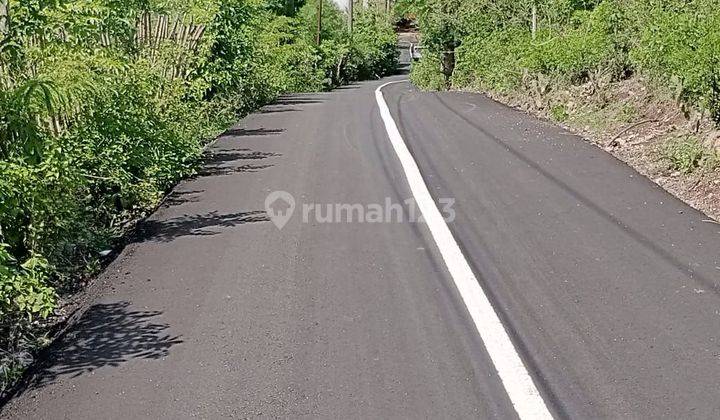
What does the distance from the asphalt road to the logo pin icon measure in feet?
0.41

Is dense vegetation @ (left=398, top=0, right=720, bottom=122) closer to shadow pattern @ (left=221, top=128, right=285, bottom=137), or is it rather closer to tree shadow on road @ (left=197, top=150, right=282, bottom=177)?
tree shadow on road @ (left=197, top=150, right=282, bottom=177)

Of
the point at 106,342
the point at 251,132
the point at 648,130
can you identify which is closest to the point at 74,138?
the point at 106,342

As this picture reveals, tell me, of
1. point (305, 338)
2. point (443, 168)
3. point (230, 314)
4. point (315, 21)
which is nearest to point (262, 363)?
point (305, 338)

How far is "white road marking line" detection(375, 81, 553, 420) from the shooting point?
4.30m

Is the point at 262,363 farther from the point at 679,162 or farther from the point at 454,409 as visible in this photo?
the point at 679,162

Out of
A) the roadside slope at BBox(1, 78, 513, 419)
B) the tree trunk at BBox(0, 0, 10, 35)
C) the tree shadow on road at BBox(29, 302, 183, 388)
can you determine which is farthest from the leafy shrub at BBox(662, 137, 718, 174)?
the tree trunk at BBox(0, 0, 10, 35)

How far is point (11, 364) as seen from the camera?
5.04 metres

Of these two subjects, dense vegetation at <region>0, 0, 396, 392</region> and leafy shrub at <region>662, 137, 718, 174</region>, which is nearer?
dense vegetation at <region>0, 0, 396, 392</region>

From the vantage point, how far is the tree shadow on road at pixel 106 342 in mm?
4934

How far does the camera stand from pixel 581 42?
53.9 feet

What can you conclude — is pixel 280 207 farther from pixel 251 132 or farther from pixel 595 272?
pixel 251 132

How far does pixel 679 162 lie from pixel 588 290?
4654mm

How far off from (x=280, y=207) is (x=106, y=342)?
12.5ft

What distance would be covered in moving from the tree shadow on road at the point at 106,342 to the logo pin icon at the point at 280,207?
254 centimetres
